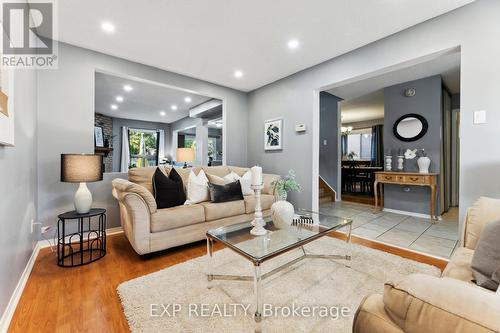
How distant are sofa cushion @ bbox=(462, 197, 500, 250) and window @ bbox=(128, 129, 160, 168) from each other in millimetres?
8215

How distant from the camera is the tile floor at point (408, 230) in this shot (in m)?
2.63

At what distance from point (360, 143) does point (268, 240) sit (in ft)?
28.1

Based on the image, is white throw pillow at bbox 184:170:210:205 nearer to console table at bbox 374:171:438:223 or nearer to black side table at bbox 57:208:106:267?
black side table at bbox 57:208:106:267

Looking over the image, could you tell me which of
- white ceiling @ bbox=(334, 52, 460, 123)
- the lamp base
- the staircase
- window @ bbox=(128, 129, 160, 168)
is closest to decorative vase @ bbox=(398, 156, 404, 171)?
white ceiling @ bbox=(334, 52, 460, 123)

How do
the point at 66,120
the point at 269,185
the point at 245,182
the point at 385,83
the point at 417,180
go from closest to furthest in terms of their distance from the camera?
the point at 66,120
the point at 245,182
the point at 269,185
the point at 417,180
the point at 385,83

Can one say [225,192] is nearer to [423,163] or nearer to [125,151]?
[423,163]

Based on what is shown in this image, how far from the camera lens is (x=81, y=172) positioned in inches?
89.4

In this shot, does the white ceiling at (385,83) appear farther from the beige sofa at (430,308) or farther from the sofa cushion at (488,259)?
the beige sofa at (430,308)

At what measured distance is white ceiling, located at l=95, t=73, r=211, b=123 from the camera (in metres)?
4.42

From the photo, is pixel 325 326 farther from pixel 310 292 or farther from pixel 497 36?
pixel 497 36

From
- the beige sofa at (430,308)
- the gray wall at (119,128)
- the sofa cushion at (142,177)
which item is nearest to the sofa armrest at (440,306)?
the beige sofa at (430,308)

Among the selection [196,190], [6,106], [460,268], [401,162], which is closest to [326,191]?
[401,162]

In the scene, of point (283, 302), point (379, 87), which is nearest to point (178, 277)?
point (283, 302)

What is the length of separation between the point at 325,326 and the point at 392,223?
2865 mm
